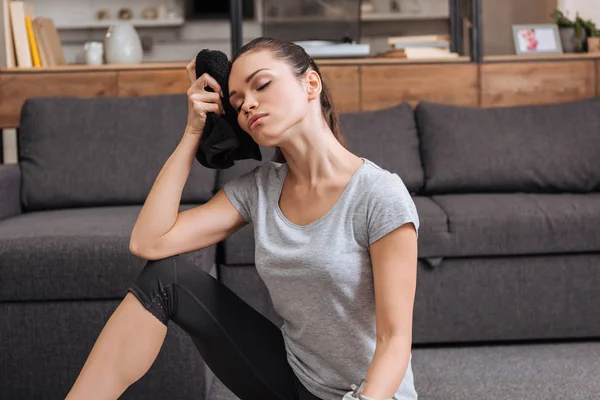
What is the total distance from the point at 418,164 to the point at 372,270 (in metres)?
1.74

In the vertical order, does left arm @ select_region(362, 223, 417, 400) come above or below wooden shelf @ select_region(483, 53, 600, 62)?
below

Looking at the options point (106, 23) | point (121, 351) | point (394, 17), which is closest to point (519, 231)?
point (121, 351)

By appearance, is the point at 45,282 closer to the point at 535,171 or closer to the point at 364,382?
the point at 364,382

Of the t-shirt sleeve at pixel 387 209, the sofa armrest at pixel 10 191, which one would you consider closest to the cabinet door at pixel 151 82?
the sofa armrest at pixel 10 191

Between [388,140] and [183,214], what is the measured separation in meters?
1.61

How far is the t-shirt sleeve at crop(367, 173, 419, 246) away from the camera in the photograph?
4.49ft

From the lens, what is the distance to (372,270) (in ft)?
4.73

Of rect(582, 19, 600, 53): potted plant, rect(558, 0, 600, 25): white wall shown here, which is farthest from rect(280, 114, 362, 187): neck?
rect(558, 0, 600, 25): white wall

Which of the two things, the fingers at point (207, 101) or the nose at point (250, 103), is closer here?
the nose at point (250, 103)

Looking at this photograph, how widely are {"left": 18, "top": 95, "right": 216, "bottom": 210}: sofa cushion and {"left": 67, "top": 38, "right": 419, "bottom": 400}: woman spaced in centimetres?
140

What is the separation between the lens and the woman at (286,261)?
1390mm

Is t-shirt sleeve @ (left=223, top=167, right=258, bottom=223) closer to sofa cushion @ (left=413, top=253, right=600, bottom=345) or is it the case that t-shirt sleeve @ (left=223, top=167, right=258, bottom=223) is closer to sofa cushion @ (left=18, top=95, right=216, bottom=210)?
sofa cushion @ (left=413, top=253, right=600, bottom=345)

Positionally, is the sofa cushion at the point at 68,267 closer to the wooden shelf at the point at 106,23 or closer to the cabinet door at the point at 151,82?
the cabinet door at the point at 151,82

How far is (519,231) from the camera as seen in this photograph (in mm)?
2609
